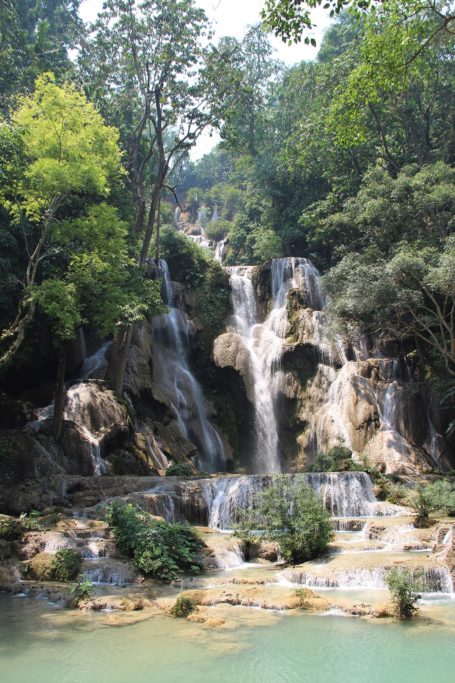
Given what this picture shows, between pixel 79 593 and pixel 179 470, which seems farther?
pixel 179 470

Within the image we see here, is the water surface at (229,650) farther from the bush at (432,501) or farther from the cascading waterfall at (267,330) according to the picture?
the cascading waterfall at (267,330)

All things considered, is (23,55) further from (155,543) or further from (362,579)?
(362,579)

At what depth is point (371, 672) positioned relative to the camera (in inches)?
238

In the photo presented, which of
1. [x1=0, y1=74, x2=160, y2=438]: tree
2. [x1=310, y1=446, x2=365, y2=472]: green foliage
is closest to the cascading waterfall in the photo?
[x1=310, y1=446, x2=365, y2=472]: green foliage

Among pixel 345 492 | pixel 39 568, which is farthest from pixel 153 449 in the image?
pixel 39 568

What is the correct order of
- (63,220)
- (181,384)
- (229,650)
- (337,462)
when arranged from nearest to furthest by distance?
(229,650) → (63,220) → (337,462) → (181,384)

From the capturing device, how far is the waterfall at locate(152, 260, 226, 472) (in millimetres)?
23234

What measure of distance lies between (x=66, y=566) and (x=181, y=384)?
15.5m

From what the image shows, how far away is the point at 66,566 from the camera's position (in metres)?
9.56

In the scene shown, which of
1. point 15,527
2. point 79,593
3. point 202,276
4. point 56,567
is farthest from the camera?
point 202,276

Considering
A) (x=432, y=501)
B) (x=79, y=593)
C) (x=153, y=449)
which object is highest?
(x=153, y=449)

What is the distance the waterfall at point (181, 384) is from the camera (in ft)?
76.2

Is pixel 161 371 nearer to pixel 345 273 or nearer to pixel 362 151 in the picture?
pixel 345 273

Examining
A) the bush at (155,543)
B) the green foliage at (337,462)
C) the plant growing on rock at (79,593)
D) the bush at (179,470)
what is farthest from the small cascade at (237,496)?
the plant growing on rock at (79,593)
